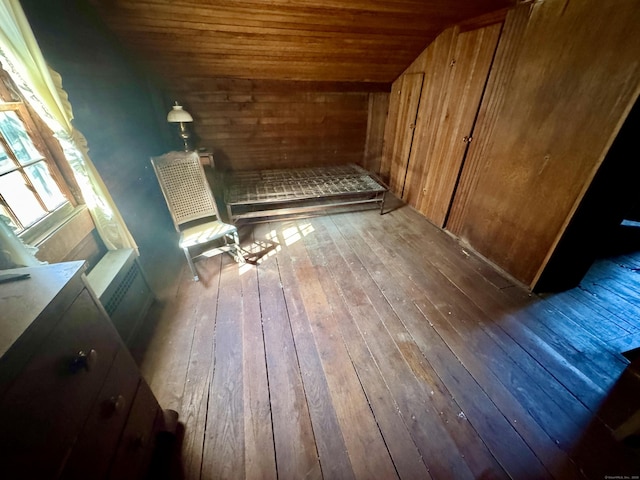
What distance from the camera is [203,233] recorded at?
2.17 m

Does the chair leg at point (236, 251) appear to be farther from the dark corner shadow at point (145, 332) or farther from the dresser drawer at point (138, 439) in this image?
the dresser drawer at point (138, 439)

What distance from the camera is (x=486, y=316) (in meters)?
1.81

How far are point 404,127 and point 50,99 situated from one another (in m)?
3.41

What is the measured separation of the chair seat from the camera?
207 cm

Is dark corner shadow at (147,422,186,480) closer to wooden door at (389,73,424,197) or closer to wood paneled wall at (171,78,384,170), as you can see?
wood paneled wall at (171,78,384,170)

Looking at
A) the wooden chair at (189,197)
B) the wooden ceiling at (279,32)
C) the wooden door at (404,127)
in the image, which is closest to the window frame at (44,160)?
the wooden chair at (189,197)

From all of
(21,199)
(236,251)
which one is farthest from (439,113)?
(21,199)

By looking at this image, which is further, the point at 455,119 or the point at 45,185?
the point at 455,119

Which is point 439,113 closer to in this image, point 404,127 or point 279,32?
point 404,127

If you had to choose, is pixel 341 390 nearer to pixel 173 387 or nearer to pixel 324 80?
pixel 173 387

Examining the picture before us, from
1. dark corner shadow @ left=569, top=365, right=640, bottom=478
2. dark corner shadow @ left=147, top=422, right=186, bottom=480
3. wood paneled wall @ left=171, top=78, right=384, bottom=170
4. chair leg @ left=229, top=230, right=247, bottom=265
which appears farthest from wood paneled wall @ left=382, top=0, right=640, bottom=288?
dark corner shadow @ left=147, top=422, right=186, bottom=480

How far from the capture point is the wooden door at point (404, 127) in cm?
314

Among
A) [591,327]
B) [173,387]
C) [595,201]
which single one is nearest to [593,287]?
[591,327]

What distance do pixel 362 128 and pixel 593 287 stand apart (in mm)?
3246
